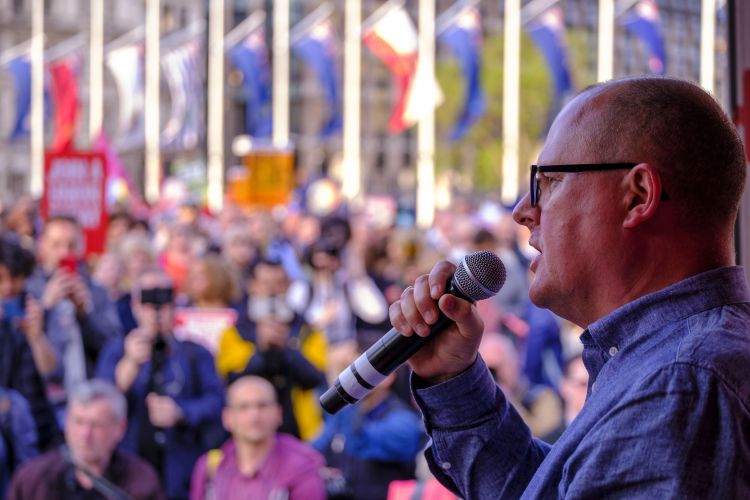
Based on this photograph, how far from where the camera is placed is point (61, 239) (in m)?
9.35

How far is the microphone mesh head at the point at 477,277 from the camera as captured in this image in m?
2.20

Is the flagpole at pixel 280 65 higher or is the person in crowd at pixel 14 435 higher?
the flagpole at pixel 280 65

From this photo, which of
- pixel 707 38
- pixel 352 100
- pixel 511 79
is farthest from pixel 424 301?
pixel 352 100

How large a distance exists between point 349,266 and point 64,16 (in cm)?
5467

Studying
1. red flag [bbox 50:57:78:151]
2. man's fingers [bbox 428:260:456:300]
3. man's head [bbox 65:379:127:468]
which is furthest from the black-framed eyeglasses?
red flag [bbox 50:57:78:151]

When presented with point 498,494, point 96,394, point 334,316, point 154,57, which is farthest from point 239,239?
point 154,57

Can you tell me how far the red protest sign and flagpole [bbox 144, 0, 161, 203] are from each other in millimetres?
33686

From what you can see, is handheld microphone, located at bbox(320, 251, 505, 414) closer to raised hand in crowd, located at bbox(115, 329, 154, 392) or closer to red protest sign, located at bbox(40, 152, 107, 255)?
raised hand in crowd, located at bbox(115, 329, 154, 392)

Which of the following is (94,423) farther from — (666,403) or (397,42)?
(397,42)

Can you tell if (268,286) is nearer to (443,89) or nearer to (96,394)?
(96,394)

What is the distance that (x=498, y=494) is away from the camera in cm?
228

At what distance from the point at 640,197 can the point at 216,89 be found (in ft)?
145

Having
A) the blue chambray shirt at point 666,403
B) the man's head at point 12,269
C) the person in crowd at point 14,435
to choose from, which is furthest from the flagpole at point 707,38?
the blue chambray shirt at point 666,403

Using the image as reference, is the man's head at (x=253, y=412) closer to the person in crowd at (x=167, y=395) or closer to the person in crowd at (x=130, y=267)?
the person in crowd at (x=167, y=395)
